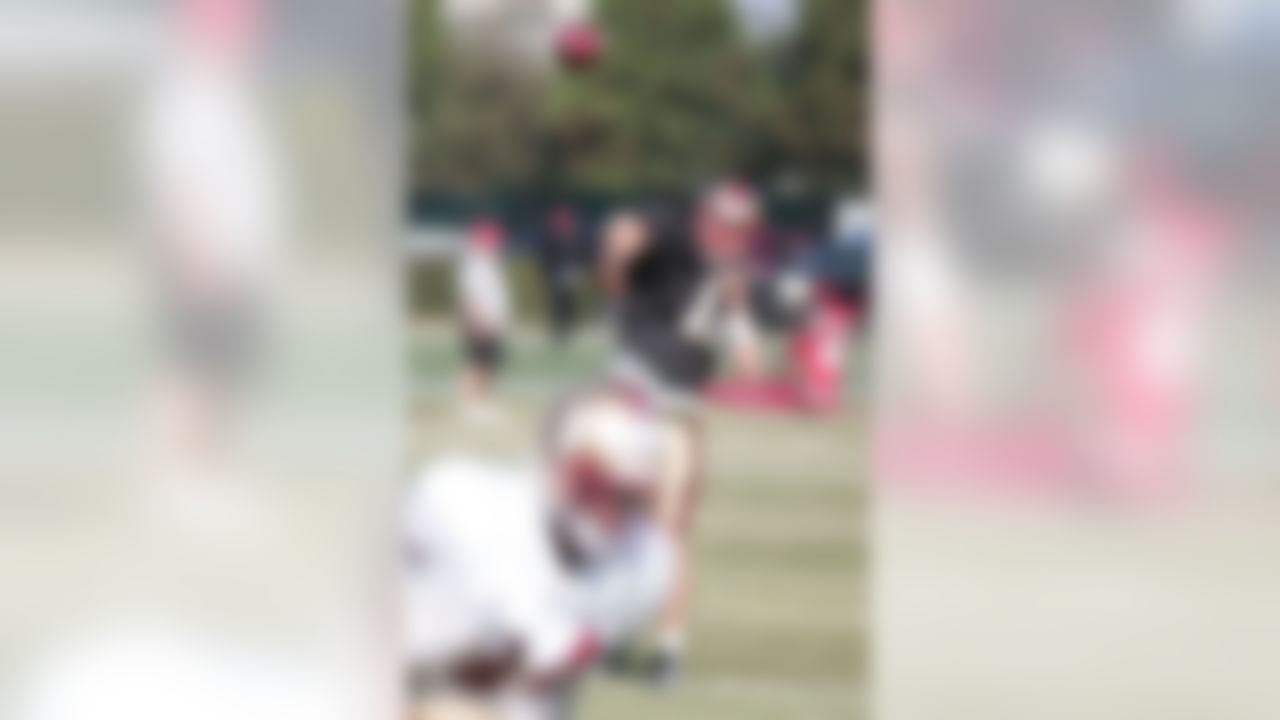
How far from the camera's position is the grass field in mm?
3016

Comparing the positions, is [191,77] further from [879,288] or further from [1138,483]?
[1138,483]

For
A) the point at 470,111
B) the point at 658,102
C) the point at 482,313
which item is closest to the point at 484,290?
the point at 482,313

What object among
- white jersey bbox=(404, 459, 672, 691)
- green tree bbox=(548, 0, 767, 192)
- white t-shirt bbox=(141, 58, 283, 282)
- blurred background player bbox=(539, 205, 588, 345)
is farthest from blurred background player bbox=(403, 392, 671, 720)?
white t-shirt bbox=(141, 58, 283, 282)

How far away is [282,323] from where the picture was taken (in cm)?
314

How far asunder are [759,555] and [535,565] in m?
0.32

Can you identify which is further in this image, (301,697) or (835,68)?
(301,697)

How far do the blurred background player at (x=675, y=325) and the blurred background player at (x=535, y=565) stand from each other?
0.03m

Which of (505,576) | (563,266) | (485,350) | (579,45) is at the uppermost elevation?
(579,45)

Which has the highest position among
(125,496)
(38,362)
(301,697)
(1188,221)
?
(1188,221)

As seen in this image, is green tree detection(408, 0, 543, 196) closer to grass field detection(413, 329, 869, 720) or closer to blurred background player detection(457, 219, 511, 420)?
blurred background player detection(457, 219, 511, 420)

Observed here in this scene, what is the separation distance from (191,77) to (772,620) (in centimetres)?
115

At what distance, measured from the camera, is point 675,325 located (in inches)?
119

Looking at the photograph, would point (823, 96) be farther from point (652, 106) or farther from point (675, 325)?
point (675, 325)

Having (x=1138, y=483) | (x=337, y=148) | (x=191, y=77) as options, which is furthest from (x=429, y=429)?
(x=1138, y=483)
